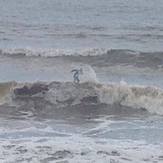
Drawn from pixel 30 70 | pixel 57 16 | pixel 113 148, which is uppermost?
pixel 57 16

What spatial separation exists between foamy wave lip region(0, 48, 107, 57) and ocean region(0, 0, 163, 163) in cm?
3

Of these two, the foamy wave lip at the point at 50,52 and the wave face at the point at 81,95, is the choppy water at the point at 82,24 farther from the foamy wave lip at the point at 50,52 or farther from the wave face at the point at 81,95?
the wave face at the point at 81,95

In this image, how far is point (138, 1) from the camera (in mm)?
43531

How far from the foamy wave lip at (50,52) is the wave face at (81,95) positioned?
6.18 meters

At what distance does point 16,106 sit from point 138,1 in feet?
95.5

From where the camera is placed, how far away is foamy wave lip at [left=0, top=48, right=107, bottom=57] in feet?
75.2

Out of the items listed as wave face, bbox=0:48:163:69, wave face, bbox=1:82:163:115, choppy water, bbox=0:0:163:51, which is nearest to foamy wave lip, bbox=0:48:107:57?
wave face, bbox=0:48:163:69

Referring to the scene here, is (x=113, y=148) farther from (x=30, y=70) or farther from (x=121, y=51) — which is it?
(x=121, y=51)

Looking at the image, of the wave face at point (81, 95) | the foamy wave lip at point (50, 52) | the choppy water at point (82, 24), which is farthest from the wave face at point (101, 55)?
the wave face at point (81, 95)

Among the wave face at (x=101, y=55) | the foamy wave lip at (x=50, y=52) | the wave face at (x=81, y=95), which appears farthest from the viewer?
the foamy wave lip at (x=50, y=52)

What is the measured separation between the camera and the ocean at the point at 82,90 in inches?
441

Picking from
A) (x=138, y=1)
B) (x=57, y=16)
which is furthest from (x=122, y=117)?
(x=138, y=1)

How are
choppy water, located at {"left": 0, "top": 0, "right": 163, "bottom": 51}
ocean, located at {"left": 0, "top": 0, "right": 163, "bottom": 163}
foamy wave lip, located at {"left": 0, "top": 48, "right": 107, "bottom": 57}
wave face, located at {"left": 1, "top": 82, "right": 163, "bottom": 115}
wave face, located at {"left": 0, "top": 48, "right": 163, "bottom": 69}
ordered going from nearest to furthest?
ocean, located at {"left": 0, "top": 0, "right": 163, "bottom": 163} < wave face, located at {"left": 1, "top": 82, "right": 163, "bottom": 115} < wave face, located at {"left": 0, "top": 48, "right": 163, "bottom": 69} < foamy wave lip, located at {"left": 0, "top": 48, "right": 107, "bottom": 57} < choppy water, located at {"left": 0, "top": 0, "right": 163, "bottom": 51}

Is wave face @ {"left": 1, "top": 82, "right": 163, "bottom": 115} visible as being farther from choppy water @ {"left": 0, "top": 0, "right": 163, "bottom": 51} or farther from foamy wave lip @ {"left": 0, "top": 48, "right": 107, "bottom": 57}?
choppy water @ {"left": 0, "top": 0, "right": 163, "bottom": 51}
